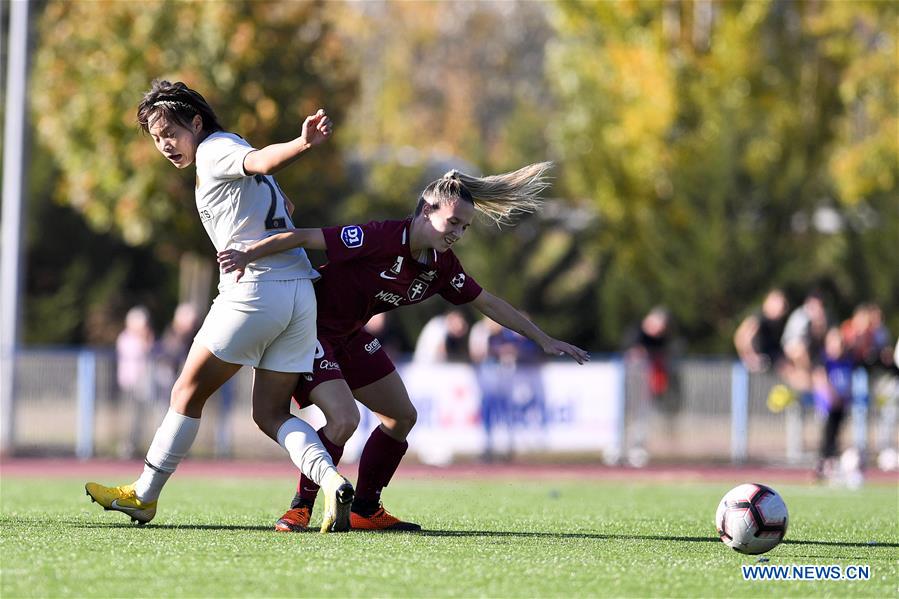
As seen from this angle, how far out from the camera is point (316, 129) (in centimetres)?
644

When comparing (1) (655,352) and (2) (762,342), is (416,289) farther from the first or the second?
(1) (655,352)

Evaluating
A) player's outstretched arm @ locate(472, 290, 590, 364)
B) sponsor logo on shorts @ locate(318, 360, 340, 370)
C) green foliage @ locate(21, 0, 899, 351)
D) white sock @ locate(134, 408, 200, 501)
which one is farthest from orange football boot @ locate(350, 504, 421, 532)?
green foliage @ locate(21, 0, 899, 351)

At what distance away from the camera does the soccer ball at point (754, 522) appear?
688cm

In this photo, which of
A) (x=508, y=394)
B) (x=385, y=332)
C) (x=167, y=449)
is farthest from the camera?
(x=508, y=394)

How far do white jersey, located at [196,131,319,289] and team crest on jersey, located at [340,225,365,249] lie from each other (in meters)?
0.27

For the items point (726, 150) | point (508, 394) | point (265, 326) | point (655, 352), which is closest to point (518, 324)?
point (265, 326)

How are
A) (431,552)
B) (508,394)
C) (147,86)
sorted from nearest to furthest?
1. (431,552)
2. (508,394)
3. (147,86)

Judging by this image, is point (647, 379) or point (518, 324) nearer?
point (518, 324)

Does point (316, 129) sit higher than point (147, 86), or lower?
lower

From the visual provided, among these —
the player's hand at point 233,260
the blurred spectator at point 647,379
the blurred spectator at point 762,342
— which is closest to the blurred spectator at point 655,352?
the blurred spectator at point 647,379

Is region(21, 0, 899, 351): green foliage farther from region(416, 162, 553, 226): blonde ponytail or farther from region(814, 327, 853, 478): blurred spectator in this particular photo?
region(416, 162, 553, 226): blonde ponytail

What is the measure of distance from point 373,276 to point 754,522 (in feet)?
7.36

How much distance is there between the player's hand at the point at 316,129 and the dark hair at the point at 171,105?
0.94m

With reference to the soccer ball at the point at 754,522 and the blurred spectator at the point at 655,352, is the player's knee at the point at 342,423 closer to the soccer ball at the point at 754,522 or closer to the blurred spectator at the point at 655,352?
the soccer ball at the point at 754,522
